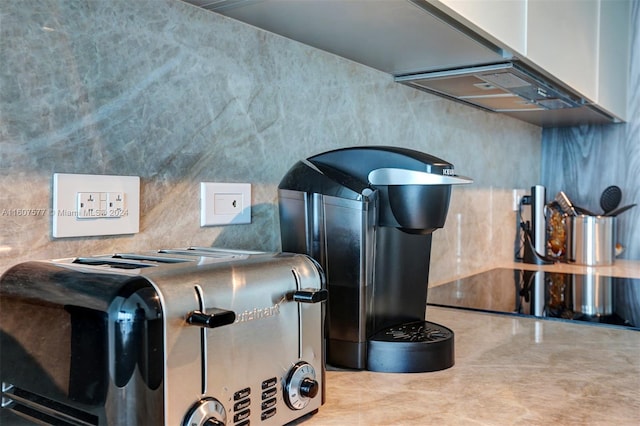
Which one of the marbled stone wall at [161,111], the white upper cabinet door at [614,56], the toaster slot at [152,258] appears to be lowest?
the toaster slot at [152,258]

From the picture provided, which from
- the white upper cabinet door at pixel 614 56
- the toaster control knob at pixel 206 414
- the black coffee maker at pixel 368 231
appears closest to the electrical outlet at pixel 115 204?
the black coffee maker at pixel 368 231

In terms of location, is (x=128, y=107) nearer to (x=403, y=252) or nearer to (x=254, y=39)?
(x=254, y=39)

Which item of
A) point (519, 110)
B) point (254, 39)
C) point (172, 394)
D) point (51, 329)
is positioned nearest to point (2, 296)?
point (51, 329)

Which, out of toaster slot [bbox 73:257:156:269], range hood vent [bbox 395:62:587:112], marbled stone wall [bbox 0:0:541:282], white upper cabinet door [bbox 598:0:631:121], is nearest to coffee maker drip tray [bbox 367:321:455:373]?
marbled stone wall [bbox 0:0:541:282]

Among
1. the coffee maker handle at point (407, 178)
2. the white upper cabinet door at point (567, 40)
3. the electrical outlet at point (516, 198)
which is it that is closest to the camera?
the coffee maker handle at point (407, 178)

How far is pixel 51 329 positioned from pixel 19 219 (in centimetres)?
22

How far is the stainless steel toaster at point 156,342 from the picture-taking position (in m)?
0.47

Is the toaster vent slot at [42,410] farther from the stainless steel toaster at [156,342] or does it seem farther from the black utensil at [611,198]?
the black utensil at [611,198]

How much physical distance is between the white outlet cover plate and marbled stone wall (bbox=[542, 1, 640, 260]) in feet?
7.23

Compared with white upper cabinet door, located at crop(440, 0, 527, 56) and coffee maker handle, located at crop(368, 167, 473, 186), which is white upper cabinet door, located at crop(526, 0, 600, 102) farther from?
coffee maker handle, located at crop(368, 167, 473, 186)

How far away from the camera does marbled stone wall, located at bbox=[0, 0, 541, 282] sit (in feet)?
2.21

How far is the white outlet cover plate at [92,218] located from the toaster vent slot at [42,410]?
21 cm

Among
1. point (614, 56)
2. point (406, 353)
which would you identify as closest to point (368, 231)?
point (406, 353)

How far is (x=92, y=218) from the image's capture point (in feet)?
2.43
